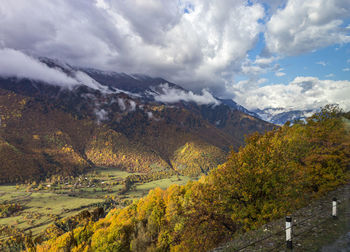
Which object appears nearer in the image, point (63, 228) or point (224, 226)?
point (224, 226)

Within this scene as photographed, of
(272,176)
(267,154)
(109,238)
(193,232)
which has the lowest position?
(109,238)

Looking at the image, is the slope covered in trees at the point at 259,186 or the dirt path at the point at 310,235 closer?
the dirt path at the point at 310,235

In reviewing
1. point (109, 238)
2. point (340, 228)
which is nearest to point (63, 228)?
point (109, 238)

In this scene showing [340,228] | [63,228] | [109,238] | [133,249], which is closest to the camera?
[340,228]

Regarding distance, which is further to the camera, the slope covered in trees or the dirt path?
the slope covered in trees

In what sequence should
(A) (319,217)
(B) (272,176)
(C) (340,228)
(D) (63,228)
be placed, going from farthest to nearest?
(D) (63,228) < (B) (272,176) < (A) (319,217) < (C) (340,228)

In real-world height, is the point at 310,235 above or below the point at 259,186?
below

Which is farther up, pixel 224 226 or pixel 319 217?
pixel 319 217

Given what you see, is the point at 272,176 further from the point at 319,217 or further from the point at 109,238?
the point at 109,238

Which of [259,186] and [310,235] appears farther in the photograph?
[259,186]

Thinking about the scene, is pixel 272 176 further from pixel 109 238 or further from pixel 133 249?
pixel 109 238
